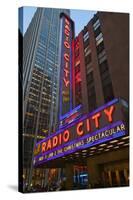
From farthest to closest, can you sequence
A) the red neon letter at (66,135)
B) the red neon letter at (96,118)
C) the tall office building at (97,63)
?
the tall office building at (97,63) → the red neon letter at (66,135) → the red neon letter at (96,118)

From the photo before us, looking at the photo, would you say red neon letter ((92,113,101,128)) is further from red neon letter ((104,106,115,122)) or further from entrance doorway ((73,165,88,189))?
entrance doorway ((73,165,88,189))

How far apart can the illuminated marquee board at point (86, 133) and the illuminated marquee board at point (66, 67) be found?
194cm

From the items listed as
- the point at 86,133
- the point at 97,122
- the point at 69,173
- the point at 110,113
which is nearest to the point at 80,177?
the point at 69,173

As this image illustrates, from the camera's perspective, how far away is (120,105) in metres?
8.72

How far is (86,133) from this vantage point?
9.54 meters

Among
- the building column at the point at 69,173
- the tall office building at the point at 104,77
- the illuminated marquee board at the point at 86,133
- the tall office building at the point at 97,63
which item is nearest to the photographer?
the illuminated marquee board at the point at 86,133

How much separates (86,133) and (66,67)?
3.83 meters

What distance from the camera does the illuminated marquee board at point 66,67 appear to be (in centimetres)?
1266

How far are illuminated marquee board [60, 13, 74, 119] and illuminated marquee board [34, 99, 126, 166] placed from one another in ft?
6.38

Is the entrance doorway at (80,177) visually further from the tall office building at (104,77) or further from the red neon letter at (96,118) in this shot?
the red neon letter at (96,118)

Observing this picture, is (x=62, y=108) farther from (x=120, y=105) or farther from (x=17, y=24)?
(x=17, y=24)

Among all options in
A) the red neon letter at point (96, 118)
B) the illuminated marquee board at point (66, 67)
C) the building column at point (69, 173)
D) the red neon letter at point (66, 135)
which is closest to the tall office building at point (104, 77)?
the illuminated marquee board at point (66, 67)

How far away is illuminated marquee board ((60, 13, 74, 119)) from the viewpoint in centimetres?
1266

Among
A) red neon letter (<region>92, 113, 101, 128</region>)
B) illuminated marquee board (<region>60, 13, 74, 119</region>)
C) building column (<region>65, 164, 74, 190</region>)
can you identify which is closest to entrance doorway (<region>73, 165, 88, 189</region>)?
building column (<region>65, 164, 74, 190</region>)
